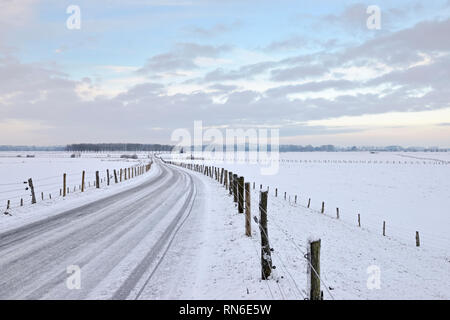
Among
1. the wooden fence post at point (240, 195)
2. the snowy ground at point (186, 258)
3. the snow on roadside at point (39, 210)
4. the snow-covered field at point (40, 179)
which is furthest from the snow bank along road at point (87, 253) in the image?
the snow-covered field at point (40, 179)

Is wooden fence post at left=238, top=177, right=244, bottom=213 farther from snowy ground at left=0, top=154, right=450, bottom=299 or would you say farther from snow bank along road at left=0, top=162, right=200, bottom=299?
snow bank along road at left=0, top=162, right=200, bottom=299

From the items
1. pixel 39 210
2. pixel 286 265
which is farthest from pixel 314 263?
pixel 39 210

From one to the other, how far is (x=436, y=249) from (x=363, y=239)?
4438 millimetres

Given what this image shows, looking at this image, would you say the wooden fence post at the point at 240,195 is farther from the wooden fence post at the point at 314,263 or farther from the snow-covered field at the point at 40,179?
the snow-covered field at the point at 40,179

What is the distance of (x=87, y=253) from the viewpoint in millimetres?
7469

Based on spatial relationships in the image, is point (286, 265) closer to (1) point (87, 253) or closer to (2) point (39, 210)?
(1) point (87, 253)

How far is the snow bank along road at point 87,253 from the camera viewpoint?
5500mm

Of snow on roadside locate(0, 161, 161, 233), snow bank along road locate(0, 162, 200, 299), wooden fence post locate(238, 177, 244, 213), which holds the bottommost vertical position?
snow on roadside locate(0, 161, 161, 233)

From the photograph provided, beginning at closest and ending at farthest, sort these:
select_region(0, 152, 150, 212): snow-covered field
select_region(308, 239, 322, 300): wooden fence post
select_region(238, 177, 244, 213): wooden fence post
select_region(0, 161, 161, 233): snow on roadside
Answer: select_region(308, 239, 322, 300): wooden fence post, select_region(0, 161, 161, 233): snow on roadside, select_region(238, 177, 244, 213): wooden fence post, select_region(0, 152, 150, 212): snow-covered field

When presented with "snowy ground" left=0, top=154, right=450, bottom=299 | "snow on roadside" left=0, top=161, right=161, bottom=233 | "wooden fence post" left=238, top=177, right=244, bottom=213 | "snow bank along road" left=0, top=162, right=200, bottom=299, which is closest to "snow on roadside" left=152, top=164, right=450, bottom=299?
"snowy ground" left=0, top=154, right=450, bottom=299

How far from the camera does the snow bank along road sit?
550 centimetres

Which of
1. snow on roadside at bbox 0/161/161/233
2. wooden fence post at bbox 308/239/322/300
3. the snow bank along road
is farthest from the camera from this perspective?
snow on roadside at bbox 0/161/161/233
